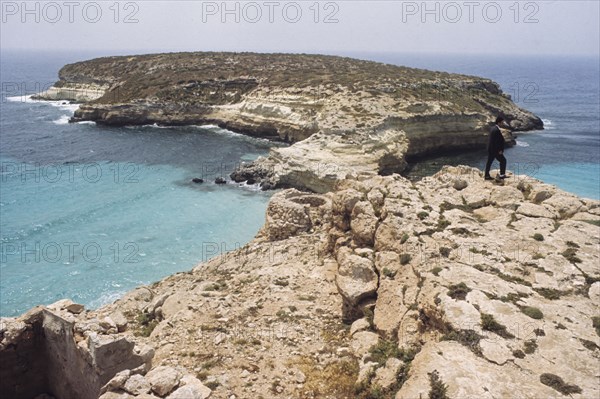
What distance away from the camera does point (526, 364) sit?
26.4ft

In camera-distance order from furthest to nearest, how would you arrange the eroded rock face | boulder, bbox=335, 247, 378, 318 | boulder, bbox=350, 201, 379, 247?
1. boulder, bbox=350, 201, 379, 247
2. boulder, bbox=335, 247, 378, 318
3. the eroded rock face

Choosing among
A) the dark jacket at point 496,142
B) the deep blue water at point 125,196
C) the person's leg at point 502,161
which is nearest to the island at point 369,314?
the person's leg at point 502,161

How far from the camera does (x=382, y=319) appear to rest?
36.6 feet

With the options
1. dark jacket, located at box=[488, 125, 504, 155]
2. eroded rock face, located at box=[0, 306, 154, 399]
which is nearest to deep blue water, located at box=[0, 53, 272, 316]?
eroded rock face, located at box=[0, 306, 154, 399]

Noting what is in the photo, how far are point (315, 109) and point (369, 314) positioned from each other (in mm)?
48611

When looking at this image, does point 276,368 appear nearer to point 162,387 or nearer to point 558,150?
point 162,387

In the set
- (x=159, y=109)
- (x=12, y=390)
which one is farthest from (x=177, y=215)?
(x=159, y=109)

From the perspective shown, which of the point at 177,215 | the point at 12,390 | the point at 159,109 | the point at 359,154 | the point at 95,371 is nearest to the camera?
the point at 95,371

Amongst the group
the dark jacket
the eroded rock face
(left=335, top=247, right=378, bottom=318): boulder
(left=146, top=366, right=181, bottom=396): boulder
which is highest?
the dark jacket

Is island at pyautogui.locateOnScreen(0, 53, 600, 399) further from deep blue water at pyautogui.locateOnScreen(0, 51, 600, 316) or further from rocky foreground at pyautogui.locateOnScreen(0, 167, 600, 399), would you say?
deep blue water at pyautogui.locateOnScreen(0, 51, 600, 316)

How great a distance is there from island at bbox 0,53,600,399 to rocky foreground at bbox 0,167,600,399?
0.05m

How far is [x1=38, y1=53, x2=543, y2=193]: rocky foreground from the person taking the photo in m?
43.0

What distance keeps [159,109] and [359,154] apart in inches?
1662

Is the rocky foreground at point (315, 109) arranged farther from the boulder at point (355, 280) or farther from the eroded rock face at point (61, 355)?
the eroded rock face at point (61, 355)
